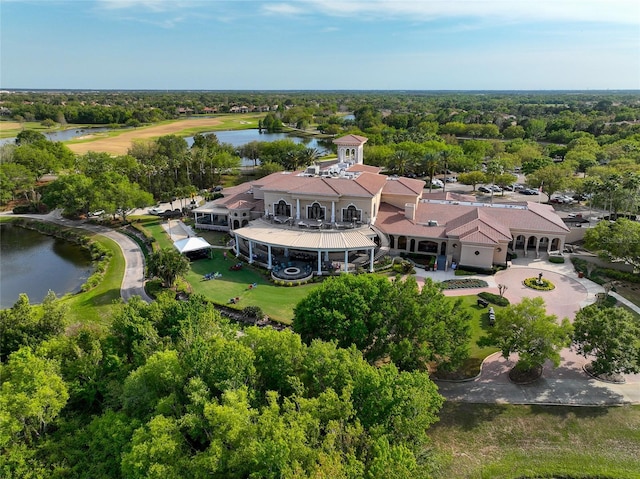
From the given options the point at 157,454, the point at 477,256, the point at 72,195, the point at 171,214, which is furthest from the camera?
the point at 171,214

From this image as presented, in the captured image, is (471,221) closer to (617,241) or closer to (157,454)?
(617,241)

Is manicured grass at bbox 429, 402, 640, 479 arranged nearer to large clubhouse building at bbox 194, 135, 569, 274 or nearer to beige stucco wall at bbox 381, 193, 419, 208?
large clubhouse building at bbox 194, 135, 569, 274

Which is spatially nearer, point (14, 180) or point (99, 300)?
point (99, 300)

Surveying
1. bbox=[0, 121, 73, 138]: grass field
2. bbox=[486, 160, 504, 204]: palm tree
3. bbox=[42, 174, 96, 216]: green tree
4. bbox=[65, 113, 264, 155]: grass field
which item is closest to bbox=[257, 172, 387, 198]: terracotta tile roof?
bbox=[486, 160, 504, 204]: palm tree

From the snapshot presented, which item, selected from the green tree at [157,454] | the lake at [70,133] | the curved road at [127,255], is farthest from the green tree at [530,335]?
the lake at [70,133]

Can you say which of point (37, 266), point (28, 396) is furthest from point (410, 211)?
point (37, 266)

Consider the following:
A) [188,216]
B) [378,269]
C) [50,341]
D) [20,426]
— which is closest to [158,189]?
[188,216]
